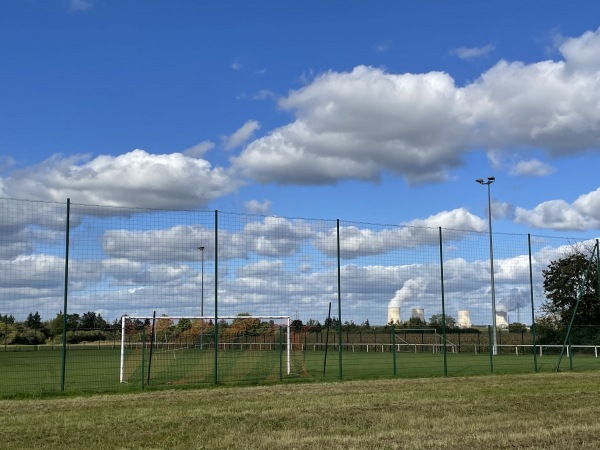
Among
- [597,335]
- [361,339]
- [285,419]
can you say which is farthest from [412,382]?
[361,339]

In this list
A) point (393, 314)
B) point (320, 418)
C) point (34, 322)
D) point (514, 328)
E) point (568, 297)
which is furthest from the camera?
point (568, 297)

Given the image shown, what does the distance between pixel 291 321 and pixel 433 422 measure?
14.0 meters

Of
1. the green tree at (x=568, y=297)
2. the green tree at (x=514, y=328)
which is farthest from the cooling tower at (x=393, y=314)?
the green tree at (x=568, y=297)

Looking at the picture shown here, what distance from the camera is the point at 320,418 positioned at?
11.9 metres

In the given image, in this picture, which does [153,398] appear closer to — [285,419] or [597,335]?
[285,419]

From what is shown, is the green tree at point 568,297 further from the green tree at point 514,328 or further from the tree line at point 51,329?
the tree line at point 51,329

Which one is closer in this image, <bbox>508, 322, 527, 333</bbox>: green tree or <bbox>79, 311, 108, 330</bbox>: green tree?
<bbox>79, 311, 108, 330</bbox>: green tree

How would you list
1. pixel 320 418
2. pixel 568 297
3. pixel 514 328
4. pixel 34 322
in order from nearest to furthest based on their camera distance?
pixel 320 418, pixel 34 322, pixel 514 328, pixel 568 297

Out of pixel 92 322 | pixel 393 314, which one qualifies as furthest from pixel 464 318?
pixel 92 322

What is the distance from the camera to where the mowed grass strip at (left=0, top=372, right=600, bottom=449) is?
9641 mm

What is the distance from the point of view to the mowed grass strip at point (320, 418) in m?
9.64

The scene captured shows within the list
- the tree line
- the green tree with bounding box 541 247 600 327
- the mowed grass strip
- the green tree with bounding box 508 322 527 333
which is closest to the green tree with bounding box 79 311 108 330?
the tree line

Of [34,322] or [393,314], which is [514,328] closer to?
[393,314]

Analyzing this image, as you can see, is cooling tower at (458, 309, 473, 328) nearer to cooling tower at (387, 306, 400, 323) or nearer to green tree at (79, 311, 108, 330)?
cooling tower at (387, 306, 400, 323)
